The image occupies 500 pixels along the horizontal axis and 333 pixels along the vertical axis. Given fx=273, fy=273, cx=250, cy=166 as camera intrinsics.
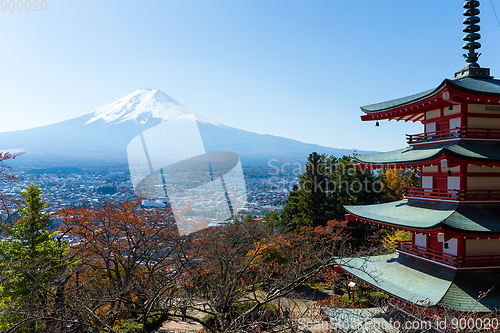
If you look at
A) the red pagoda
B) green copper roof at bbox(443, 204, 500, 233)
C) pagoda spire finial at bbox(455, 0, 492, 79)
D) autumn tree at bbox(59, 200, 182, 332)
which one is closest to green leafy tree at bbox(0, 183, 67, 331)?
autumn tree at bbox(59, 200, 182, 332)

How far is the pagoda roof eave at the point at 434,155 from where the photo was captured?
22.0 ft

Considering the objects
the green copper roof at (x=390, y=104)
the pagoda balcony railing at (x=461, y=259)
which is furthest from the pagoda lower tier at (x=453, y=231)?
the green copper roof at (x=390, y=104)

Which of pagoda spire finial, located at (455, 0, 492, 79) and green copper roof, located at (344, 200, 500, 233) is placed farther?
pagoda spire finial, located at (455, 0, 492, 79)

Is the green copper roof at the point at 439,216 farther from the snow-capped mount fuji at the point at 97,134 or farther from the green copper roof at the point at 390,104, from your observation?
the snow-capped mount fuji at the point at 97,134

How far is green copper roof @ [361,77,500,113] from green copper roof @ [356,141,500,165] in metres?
1.40

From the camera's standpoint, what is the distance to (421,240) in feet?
27.7

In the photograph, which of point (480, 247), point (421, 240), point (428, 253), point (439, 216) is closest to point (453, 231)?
point (439, 216)

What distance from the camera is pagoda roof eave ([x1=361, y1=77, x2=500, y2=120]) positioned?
676 cm

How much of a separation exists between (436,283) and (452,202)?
7.30 ft

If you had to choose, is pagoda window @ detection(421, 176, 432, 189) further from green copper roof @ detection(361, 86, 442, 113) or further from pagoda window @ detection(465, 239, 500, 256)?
green copper roof @ detection(361, 86, 442, 113)

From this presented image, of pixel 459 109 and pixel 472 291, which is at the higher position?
pixel 459 109

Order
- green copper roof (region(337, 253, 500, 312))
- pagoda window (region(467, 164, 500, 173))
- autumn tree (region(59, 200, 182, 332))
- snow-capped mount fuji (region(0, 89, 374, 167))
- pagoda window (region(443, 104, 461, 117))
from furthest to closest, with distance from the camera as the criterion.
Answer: snow-capped mount fuji (region(0, 89, 374, 167)) → autumn tree (region(59, 200, 182, 332)) → pagoda window (region(443, 104, 461, 117)) → pagoda window (region(467, 164, 500, 173)) → green copper roof (region(337, 253, 500, 312))

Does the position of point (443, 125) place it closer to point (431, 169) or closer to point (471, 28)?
point (431, 169)

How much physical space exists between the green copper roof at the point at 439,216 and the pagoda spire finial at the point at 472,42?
411cm
